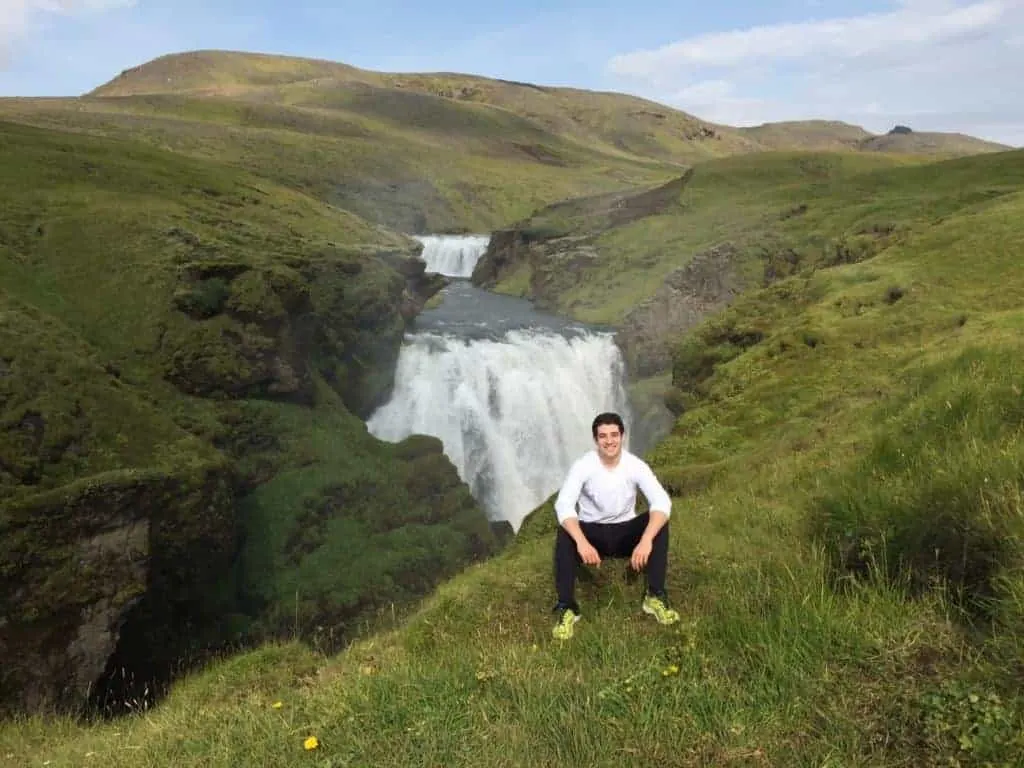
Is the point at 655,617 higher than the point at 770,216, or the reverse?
the point at 770,216

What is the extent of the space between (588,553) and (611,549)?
25.1 inches

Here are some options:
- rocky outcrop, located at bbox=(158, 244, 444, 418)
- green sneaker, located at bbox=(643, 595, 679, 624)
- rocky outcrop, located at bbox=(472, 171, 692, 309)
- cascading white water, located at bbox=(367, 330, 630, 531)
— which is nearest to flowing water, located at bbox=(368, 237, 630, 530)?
cascading white water, located at bbox=(367, 330, 630, 531)

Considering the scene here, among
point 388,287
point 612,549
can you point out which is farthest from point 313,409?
point 612,549

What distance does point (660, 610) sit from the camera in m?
6.20

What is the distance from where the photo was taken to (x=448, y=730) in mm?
4785

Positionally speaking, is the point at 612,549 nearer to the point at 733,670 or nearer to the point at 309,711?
the point at 733,670

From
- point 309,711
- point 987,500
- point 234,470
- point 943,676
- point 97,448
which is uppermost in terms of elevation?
point 987,500

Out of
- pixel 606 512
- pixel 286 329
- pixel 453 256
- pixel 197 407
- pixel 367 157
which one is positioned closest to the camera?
pixel 606 512

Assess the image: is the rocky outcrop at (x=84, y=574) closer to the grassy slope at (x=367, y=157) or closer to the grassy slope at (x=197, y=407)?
the grassy slope at (x=197, y=407)

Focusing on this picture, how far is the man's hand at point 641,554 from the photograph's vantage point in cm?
672

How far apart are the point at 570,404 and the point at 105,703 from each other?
24218mm

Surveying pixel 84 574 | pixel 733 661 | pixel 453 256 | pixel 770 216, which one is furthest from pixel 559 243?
pixel 733 661

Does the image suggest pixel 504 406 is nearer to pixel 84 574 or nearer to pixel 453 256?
pixel 84 574

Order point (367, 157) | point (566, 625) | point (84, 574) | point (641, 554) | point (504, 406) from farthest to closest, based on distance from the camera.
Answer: point (367, 157) < point (504, 406) < point (84, 574) < point (641, 554) < point (566, 625)
